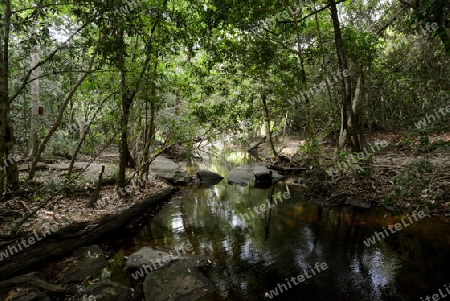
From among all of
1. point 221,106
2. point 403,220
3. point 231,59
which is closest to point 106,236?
point 221,106

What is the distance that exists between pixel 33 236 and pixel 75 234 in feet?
3.26

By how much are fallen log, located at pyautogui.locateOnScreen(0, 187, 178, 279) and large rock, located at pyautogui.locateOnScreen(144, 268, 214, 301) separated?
7.97 feet

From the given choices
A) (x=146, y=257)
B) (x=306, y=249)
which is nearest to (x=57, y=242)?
(x=146, y=257)

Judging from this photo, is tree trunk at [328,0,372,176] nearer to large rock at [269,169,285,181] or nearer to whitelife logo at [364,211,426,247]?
whitelife logo at [364,211,426,247]

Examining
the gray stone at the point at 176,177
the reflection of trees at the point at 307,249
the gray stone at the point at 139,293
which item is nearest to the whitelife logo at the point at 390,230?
the reflection of trees at the point at 307,249

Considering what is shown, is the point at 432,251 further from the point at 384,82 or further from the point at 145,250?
the point at 384,82

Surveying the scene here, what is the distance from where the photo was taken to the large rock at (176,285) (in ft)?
16.1

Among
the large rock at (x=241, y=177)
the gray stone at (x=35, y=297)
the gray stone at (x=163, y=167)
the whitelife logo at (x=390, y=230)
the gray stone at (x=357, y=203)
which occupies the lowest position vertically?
the gray stone at (x=35, y=297)

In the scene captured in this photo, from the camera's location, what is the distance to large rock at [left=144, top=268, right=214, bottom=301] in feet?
16.1

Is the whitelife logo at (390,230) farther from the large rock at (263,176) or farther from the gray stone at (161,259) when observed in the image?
the large rock at (263,176)

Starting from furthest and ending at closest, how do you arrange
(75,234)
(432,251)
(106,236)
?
(106,236), (75,234), (432,251)

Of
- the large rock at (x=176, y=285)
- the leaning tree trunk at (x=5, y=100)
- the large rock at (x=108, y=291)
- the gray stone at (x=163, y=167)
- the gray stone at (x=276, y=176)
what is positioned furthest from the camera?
the gray stone at (x=276, y=176)

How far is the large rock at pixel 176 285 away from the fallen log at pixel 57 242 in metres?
2.43

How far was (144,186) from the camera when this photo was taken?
38.8 ft
